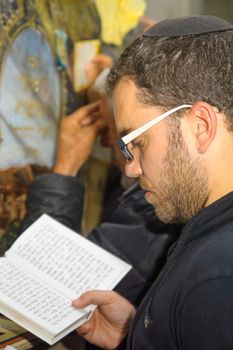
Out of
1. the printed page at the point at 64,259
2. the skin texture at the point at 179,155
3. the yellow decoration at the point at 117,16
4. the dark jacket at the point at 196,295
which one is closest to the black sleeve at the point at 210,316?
the dark jacket at the point at 196,295

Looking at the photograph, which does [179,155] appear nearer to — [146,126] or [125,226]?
[146,126]

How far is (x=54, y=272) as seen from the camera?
1.10 metres

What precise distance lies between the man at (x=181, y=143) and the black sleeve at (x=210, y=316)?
11 millimetres

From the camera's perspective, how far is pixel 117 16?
1547mm

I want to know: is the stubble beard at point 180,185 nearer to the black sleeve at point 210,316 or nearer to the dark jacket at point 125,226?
the black sleeve at point 210,316

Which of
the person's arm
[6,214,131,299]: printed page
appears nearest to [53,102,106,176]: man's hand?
the person's arm

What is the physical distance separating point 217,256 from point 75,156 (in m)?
0.76

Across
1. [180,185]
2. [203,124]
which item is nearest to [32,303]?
[180,185]

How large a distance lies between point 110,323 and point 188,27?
27.4 inches

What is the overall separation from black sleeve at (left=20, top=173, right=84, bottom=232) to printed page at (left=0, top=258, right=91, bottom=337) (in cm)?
21

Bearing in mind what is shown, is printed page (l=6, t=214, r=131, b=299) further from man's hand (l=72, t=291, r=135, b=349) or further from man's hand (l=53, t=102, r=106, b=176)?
man's hand (l=53, t=102, r=106, b=176)

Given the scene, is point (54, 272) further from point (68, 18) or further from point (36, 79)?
point (68, 18)

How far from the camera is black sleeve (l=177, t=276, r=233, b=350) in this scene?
0.65 m

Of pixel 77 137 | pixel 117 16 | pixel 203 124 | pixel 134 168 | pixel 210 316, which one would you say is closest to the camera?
pixel 210 316
